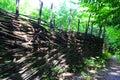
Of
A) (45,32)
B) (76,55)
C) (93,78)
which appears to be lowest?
(93,78)

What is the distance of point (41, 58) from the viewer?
223 inches

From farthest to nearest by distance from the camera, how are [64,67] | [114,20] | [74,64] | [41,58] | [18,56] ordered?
A: [74,64] < [64,67] < [114,20] < [41,58] < [18,56]

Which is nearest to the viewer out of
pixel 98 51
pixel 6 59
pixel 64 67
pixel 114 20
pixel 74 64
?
pixel 6 59

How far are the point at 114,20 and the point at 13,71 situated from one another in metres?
3.79

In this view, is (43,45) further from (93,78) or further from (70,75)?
(93,78)

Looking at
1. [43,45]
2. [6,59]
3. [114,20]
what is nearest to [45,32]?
[43,45]

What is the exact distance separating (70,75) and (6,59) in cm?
397

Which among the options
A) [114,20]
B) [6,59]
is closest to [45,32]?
[6,59]

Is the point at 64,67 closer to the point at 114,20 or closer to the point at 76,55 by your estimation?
the point at 76,55

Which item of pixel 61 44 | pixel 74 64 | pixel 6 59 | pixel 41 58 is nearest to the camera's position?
pixel 6 59

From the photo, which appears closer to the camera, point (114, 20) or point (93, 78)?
point (114, 20)

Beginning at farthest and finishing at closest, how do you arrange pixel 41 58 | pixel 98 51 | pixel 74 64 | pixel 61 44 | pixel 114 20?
pixel 98 51 < pixel 74 64 < pixel 61 44 < pixel 114 20 < pixel 41 58

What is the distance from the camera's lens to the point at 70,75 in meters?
7.77

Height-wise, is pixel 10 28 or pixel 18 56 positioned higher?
pixel 10 28
